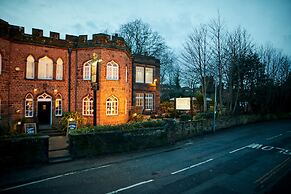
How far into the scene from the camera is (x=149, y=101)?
2836 cm

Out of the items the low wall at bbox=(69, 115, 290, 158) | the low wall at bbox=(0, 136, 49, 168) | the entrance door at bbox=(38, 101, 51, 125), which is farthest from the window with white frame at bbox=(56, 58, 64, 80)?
the low wall at bbox=(0, 136, 49, 168)

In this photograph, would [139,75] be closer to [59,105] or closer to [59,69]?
[59,69]

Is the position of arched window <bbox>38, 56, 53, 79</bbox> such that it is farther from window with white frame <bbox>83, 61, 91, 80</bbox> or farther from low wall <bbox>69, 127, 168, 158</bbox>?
low wall <bbox>69, 127, 168, 158</bbox>

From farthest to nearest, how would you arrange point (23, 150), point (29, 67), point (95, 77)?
point (29, 67), point (95, 77), point (23, 150)

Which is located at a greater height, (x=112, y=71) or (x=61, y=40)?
(x=61, y=40)

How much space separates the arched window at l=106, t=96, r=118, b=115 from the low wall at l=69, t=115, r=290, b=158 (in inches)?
274

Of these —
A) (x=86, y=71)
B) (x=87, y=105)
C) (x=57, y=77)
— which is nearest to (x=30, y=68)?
(x=57, y=77)

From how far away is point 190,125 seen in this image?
1725 centimetres

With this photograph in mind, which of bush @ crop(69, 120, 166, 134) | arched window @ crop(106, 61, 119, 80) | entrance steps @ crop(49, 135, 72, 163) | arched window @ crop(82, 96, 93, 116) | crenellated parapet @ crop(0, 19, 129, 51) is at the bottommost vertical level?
entrance steps @ crop(49, 135, 72, 163)

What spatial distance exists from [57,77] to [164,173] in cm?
1557

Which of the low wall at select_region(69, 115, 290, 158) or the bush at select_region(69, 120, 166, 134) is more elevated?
the bush at select_region(69, 120, 166, 134)

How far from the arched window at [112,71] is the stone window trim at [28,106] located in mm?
7073

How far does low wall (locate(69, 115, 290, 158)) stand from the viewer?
10992 mm

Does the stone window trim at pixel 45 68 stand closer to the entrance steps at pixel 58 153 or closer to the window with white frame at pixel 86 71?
the window with white frame at pixel 86 71
